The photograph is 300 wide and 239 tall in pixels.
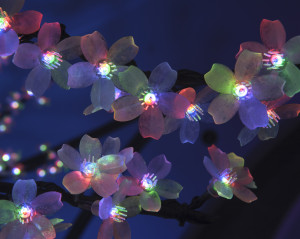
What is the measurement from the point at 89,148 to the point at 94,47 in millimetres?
182

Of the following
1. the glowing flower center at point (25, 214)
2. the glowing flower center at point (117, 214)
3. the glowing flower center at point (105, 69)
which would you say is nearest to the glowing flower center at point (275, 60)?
the glowing flower center at point (105, 69)

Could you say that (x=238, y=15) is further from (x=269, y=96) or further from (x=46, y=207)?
(x=46, y=207)

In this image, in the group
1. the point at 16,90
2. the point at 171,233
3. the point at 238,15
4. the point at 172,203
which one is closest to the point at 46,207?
the point at 172,203

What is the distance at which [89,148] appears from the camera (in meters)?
0.61

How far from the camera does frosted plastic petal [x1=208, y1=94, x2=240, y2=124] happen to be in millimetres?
590

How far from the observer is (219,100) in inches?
23.3

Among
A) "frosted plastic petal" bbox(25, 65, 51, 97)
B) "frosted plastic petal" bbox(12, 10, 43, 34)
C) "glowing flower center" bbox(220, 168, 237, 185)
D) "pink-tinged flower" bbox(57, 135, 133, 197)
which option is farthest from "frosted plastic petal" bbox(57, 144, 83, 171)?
"glowing flower center" bbox(220, 168, 237, 185)

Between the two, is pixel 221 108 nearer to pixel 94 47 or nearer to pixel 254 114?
pixel 254 114

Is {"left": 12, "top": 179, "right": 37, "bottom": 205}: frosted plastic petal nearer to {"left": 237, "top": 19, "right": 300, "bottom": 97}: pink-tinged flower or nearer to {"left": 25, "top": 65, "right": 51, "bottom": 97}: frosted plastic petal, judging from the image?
{"left": 25, "top": 65, "right": 51, "bottom": 97}: frosted plastic petal

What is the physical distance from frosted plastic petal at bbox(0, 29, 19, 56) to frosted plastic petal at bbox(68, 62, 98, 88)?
91 millimetres

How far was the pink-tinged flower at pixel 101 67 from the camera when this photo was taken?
1.82 feet

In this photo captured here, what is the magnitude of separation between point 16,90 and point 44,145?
15 cm

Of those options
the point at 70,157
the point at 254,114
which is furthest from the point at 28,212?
the point at 254,114

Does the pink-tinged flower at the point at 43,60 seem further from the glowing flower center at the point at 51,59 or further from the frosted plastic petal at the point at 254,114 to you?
the frosted plastic petal at the point at 254,114
